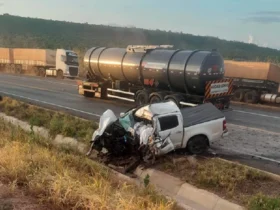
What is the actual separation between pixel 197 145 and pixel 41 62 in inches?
1341

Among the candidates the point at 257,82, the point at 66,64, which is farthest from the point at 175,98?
the point at 66,64

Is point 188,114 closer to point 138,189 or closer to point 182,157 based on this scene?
point 182,157

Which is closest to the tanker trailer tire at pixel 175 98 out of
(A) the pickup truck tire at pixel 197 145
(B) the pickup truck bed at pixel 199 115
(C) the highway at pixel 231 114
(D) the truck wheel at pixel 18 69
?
(C) the highway at pixel 231 114

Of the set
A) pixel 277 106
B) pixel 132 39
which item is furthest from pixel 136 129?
pixel 132 39

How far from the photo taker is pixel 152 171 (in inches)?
448

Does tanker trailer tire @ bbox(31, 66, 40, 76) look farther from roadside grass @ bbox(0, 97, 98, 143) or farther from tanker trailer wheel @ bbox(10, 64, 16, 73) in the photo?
roadside grass @ bbox(0, 97, 98, 143)

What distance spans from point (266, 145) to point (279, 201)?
5.89 metres

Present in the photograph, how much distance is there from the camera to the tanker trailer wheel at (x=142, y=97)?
2147cm

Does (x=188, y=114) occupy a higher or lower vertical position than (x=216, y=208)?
higher

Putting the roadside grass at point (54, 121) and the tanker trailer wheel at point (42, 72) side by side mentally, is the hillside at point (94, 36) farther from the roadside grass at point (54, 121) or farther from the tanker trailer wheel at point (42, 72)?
the roadside grass at point (54, 121)

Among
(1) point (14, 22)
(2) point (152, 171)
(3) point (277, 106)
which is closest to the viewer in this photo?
(2) point (152, 171)

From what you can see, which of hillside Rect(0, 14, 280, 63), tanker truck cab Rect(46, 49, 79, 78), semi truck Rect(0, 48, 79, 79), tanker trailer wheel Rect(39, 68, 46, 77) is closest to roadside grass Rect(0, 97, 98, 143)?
tanker truck cab Rect(46, 49, 79, 78)

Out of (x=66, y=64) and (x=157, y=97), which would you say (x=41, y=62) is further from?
(x=157, y=97)

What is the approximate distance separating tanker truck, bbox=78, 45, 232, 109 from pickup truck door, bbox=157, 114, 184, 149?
6.72 m
